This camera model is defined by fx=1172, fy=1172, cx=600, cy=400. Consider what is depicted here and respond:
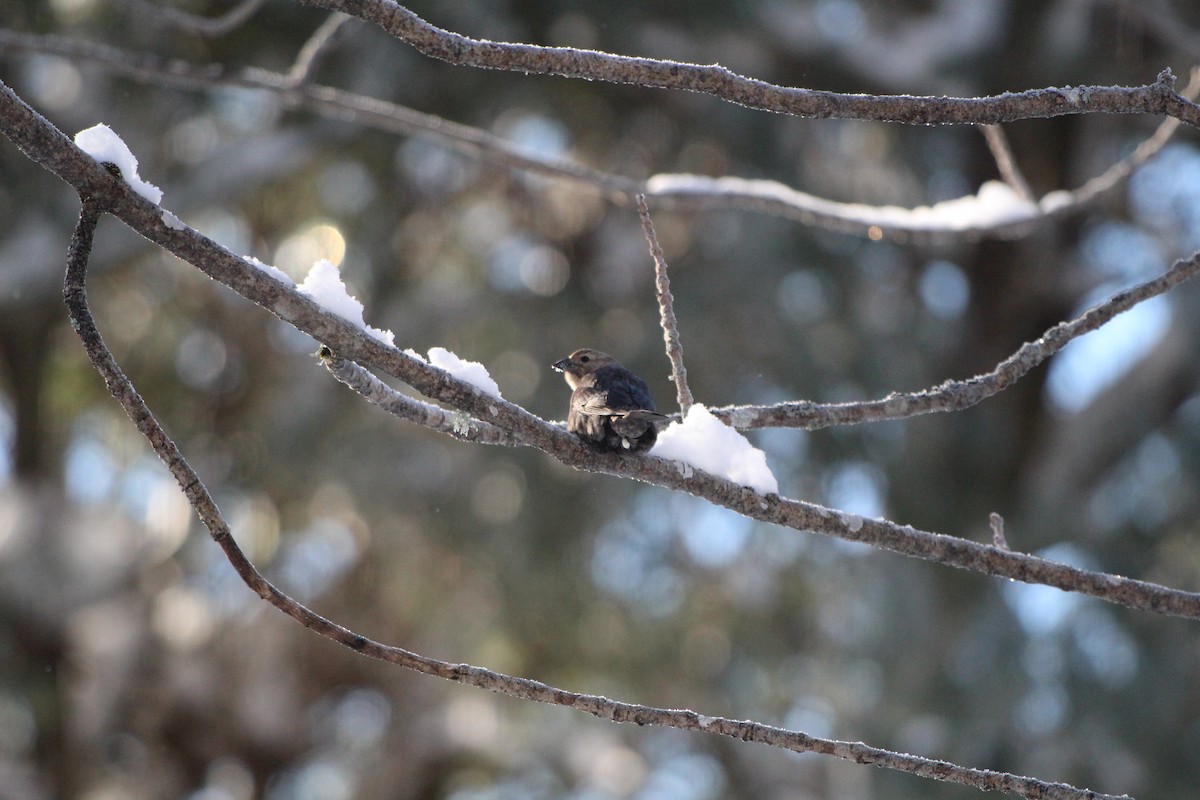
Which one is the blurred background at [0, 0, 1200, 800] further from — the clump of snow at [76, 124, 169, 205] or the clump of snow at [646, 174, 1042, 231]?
the clump of snow at [76, 124, 169, 205]

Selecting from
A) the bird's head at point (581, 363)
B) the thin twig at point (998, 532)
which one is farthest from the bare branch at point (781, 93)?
the bird's head at point (581, 363)

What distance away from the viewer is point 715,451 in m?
1.57

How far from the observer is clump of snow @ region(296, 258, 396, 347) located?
1308 millimetres

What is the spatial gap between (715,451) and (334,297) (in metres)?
0.54

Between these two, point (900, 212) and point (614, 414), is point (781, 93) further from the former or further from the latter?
point (900, 212)

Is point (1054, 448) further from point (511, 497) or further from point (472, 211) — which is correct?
point (472, 211)

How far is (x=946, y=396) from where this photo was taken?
1613mm

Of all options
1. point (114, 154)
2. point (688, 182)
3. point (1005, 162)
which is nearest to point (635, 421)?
point (114, 154)

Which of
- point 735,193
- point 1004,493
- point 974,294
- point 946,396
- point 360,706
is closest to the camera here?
point 946,396

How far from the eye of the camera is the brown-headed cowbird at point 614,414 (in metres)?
1.70

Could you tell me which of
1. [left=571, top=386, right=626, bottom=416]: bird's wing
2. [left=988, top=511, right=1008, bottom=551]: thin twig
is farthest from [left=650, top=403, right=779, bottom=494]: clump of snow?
[left=988, top=511, right=1008, bottom=551]: thin twig

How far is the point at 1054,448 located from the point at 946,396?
5694 mm

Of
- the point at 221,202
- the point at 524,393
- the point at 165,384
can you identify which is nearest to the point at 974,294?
the point at 524,393

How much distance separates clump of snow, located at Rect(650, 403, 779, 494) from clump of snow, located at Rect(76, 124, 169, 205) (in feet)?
2.34
